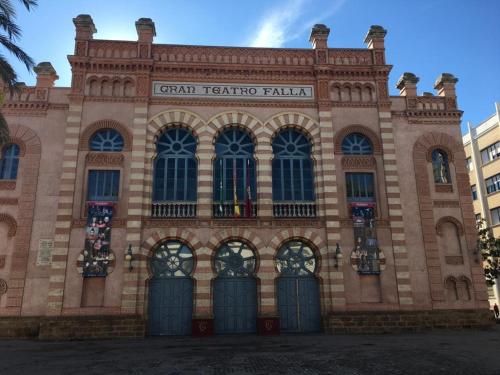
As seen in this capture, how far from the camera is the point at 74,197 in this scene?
68.9ft

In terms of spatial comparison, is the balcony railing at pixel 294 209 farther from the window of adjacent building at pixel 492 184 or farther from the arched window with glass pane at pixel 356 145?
the window of adjacent building at pixel 492 184

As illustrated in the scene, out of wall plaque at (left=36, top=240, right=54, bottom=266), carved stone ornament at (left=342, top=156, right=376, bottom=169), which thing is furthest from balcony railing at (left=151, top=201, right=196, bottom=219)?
carved stone ornament at (left=342, top=156, right=376, bottom=169)

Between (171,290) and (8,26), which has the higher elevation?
(8,26)

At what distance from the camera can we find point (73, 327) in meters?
19.1

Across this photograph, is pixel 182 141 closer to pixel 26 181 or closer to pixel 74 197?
pixel 74 197

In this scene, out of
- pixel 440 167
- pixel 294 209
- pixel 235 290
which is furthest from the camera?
pixel 440 167

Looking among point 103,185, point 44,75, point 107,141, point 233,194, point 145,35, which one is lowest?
point 233,194

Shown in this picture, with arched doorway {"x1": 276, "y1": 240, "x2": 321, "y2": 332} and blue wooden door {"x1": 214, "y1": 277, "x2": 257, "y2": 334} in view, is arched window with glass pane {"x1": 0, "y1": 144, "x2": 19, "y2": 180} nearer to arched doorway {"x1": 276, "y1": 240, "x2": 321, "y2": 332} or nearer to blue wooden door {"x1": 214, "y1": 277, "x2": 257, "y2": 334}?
blue wooden door {"x1": 214, "y1": 277, "x2": 257, "y2": 334}

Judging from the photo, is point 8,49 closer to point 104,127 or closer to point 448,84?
point 104,127

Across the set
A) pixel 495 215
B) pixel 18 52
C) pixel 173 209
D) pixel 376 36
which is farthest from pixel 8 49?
pixel 495 215

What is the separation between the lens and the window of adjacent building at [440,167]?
23578mm

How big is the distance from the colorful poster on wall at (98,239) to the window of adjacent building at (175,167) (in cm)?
259

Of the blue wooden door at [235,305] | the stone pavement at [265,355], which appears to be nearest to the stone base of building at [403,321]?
the stone pavement at [265,355]

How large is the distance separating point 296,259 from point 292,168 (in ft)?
16.0
